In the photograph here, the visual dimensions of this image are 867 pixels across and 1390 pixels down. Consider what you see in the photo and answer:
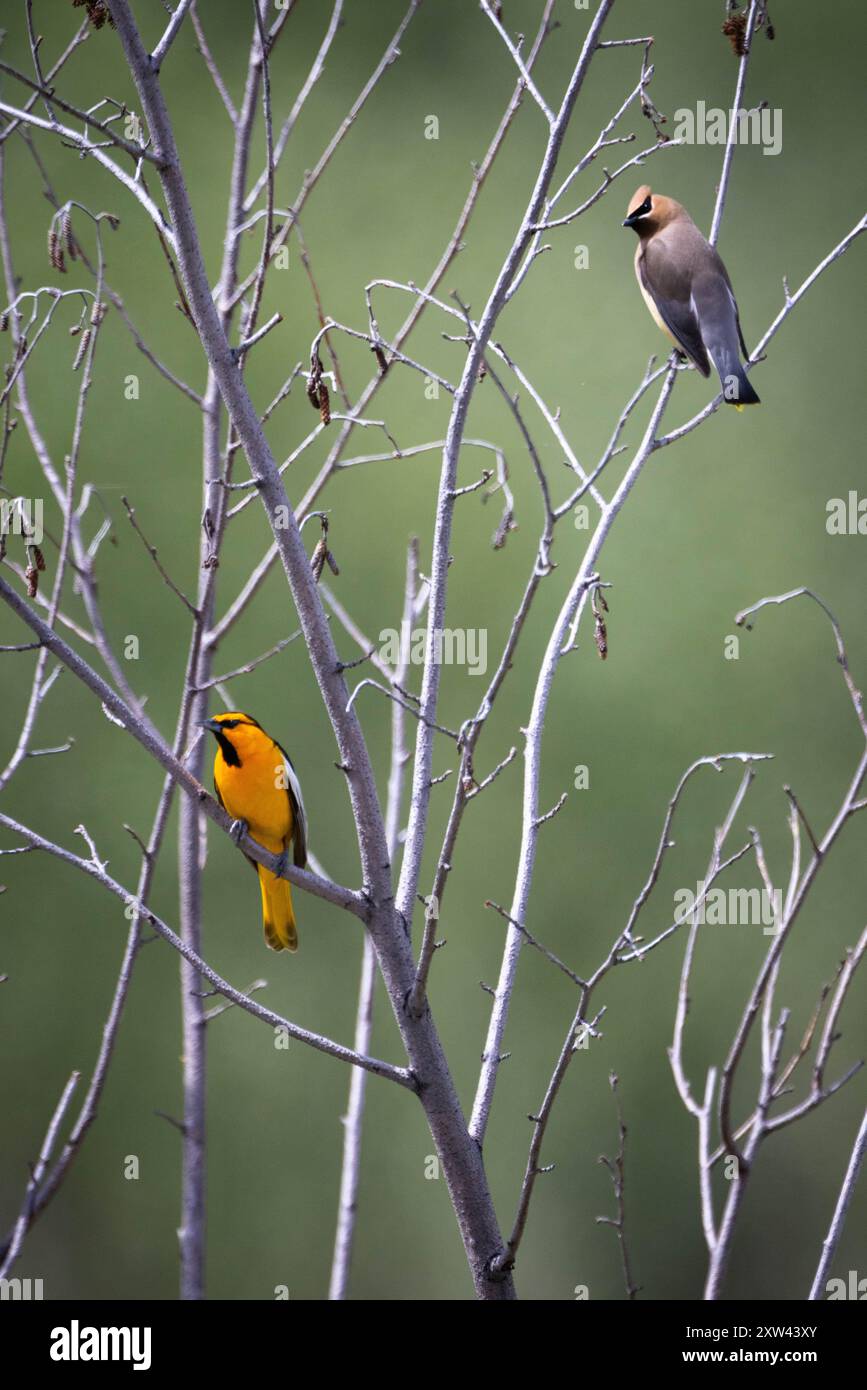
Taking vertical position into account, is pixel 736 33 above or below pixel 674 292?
below

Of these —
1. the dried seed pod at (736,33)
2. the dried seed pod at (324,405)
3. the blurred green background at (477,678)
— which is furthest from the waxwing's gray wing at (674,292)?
the blurred green background at (477,678)

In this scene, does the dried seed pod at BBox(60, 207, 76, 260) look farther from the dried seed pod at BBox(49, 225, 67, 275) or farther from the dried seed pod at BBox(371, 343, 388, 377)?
the dried seed pod at BBox(371, 343, 388, 377)

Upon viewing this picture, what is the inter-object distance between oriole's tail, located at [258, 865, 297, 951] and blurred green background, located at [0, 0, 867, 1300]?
147 cm

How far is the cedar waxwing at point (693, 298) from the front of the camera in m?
2.49

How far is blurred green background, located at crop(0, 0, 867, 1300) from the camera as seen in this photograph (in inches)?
167

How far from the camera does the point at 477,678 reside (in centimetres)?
452

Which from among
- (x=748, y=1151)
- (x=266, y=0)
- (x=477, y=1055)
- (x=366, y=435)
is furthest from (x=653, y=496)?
(x=748, y=1151)

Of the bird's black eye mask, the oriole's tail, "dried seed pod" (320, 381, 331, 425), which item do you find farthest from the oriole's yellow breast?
the bird's black eye mask

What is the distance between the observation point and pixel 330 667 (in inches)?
65.7

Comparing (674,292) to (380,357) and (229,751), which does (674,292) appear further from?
(229,751)

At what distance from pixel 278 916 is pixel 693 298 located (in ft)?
4.67

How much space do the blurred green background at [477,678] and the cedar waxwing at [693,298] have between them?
1.86 metres

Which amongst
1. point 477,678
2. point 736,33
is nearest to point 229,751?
point 736,33
